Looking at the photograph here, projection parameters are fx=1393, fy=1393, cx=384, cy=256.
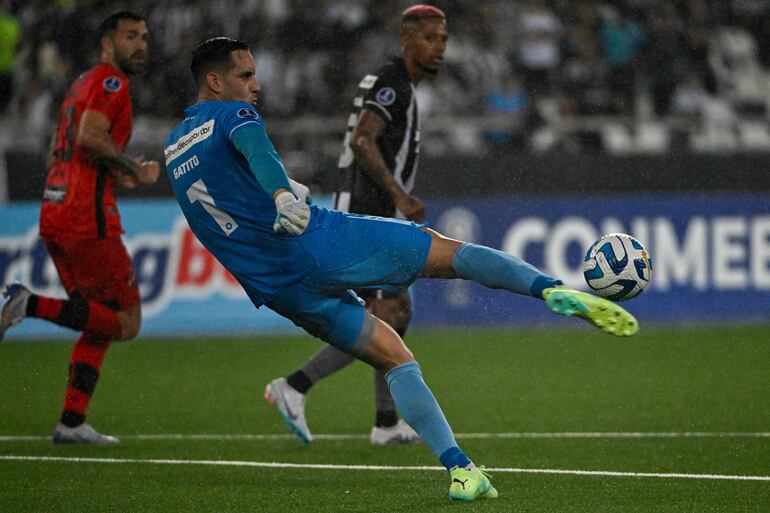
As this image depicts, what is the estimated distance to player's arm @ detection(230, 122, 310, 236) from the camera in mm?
5598

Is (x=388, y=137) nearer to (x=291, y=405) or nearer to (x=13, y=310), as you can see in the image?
(x=291, y=405)

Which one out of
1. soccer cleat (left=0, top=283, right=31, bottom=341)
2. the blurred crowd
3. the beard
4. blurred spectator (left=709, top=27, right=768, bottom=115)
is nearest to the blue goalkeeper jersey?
soccer cleat (left=0, top=283, right=31, bottom=341)

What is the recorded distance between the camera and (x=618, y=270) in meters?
6.15

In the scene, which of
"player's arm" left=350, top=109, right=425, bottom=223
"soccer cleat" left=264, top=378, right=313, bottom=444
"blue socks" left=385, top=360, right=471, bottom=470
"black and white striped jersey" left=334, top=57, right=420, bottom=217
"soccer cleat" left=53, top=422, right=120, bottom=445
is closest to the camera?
"blue socks" left=385, top=360, right=471, bottom=470

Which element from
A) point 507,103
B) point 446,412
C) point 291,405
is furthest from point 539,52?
point 291,405

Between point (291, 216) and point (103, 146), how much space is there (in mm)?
3249

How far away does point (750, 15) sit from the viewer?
62.6ft

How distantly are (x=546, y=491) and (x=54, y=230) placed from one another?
3.89 metres

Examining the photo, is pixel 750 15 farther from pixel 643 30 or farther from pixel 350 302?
pixel 350 302

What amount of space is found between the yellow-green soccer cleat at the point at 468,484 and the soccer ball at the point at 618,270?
0.97 meters

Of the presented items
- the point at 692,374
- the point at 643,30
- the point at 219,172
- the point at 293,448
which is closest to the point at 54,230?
the point at 293,448

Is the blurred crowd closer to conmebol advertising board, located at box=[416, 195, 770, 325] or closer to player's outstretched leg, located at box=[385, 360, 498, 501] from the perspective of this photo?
conmebol advertising board, located at box=[416, 195, 770, 325]

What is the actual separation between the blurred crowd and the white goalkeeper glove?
39.3 feet

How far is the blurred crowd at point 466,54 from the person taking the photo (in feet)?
58.7
